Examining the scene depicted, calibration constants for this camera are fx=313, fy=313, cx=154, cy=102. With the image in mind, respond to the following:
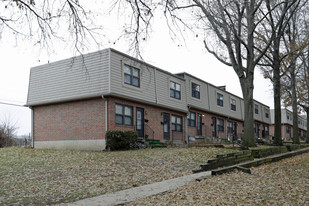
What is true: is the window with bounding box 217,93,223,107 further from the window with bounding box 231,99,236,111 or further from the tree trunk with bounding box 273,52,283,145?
the tree trunk with bounding box 273,52,283,145

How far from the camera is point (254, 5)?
18.2 m

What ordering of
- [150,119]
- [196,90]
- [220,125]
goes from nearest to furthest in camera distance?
1. [150,119]
2. [196,90]
3. [220,125]

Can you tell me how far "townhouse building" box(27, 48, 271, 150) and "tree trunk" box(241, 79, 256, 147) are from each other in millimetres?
6175

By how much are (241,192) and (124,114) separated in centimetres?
1278

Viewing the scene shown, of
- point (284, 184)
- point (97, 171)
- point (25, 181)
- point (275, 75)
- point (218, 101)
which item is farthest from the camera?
point (218, 101)

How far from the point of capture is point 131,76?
19766 mm

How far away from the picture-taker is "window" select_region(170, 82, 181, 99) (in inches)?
947

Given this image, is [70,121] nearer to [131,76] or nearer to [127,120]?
[127,120]

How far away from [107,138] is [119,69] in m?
4.21

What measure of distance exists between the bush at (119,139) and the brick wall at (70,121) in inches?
34.9

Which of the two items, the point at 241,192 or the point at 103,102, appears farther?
the point at 103,102

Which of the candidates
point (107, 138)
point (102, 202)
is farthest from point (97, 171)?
point (107, 138)

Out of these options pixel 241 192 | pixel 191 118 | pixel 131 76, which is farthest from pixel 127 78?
pixel 241 192

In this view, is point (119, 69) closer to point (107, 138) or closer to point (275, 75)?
point (107, 138)
